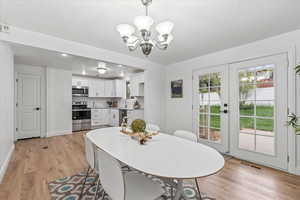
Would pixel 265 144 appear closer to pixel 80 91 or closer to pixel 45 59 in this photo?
pixel 45 59

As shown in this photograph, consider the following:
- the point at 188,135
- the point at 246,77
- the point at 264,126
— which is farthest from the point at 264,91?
the point at 188,135

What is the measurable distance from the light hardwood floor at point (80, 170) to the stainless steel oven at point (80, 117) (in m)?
2.34

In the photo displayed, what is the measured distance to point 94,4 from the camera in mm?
1718

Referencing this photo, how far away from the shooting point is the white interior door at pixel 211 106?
10.4 ft

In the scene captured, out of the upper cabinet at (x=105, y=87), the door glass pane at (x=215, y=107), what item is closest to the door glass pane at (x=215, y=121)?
the door glass pane at (x=215, y=107)

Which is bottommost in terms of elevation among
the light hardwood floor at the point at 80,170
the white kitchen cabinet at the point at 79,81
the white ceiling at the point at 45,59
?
the light hardwood floor at the point at 80,170

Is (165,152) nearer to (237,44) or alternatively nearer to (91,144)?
(91,144)

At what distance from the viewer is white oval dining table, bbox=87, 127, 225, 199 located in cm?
98

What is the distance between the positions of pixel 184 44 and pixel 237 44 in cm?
107

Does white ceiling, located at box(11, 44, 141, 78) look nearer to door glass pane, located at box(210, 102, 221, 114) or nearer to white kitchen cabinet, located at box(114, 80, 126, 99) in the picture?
white kitchen cabinet, located at box(114, 80, 126, 99)

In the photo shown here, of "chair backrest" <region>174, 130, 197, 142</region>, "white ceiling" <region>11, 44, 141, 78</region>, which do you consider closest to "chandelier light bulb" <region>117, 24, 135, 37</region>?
"chair backrest" <region>174, 130, 197, 142</region>

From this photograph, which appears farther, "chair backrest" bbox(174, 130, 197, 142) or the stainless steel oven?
the stainless steel oven

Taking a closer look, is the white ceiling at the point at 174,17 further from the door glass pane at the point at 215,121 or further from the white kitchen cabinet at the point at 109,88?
the white kitchen cabinet at the point at 109,88

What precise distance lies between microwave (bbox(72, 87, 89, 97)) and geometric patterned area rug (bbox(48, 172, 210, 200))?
13.8 ft
